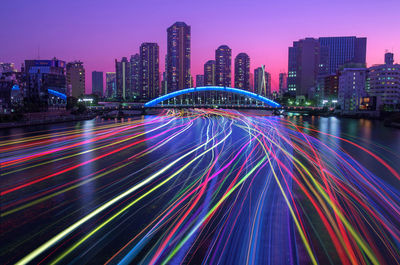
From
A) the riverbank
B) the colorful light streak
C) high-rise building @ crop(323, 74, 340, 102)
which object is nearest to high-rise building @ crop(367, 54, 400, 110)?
high-rise building @ crop(323, 74, 340, 102)

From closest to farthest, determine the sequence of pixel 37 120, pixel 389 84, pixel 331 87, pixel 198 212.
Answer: pixel 198 212, pixel 37 120, pixel 389 84, pixel 331 87

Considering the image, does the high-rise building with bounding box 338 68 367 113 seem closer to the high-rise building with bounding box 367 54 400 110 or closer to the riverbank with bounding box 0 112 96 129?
the high-rise building with bounding box 367 54 400 110

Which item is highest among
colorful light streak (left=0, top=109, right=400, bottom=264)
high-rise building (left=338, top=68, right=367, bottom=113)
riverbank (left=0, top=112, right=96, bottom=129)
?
high-rise building (left=338, top=68, right=367, bottom=113)

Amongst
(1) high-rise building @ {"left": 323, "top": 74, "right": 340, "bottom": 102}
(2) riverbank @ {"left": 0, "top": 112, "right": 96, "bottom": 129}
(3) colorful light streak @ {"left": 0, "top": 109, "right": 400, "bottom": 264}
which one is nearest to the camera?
(3) colorful light streak @ {"left": 0, "top": 109, "right": 400, "bottom": 264}

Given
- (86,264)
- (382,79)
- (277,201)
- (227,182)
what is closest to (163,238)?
(86,264)

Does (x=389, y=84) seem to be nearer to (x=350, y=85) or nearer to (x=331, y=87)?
(x=350, y=85)

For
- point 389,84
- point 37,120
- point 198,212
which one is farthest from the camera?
point 389,84

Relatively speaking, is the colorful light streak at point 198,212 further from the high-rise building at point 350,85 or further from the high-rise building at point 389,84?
the high-rise building at point 389,84

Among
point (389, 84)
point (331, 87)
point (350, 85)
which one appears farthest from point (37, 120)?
point (331, 87)

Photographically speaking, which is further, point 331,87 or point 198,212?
point 331,87

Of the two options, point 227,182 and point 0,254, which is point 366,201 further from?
point 0,254

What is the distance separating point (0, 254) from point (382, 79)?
4093 inches

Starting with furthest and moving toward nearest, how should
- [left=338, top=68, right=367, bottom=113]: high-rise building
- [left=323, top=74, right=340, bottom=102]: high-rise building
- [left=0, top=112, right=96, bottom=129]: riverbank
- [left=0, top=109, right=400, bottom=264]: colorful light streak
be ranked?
[left=323, top=74, right=340, bottom=102]: high-rise building → [left=338, top=68, right=367, bottom=113]: high-rise building → [left=0, top=112, right=96, bottom=129]: riverbank → [left=0, top=109, right=400, bottom=264]: colorful light streak

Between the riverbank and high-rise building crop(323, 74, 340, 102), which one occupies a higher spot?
high-rise building crop(323, 74, 340, 102)
